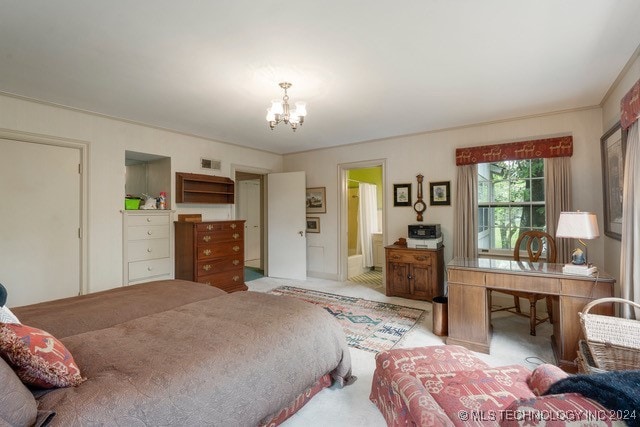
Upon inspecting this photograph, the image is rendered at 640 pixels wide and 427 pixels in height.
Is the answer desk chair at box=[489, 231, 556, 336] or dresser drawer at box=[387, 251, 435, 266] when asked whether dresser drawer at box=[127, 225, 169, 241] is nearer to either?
dresser drawer at box=[387, 251, 435, 266]

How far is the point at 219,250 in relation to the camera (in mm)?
4402

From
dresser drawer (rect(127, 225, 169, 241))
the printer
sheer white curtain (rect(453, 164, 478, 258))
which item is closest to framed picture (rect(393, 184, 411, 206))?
the printer

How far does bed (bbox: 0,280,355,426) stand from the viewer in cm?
108

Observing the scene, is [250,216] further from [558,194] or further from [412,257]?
[558,194]

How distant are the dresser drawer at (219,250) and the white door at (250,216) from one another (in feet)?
8.05

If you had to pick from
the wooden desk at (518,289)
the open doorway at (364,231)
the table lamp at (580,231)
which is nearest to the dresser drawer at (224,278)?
the open doorway at (364,231)

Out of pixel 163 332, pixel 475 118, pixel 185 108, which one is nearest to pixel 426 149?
pixel 475 118

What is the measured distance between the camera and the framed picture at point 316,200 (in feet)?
18.4

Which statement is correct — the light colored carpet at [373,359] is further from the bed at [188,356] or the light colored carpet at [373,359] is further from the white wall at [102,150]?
the white wall at [102,150]

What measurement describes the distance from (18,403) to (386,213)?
456cm

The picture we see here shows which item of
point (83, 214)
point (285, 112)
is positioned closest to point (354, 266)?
point (285, 112)

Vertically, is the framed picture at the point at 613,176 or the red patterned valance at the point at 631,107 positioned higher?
the red patterned valance at the point at 631,107

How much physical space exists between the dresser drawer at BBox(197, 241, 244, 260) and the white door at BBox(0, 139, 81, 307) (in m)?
1.35

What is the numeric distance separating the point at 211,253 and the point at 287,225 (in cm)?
167
